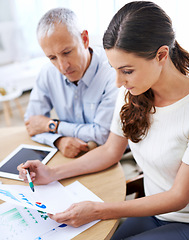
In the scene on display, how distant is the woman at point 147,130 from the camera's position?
0.90 metres

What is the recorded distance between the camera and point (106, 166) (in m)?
1.25

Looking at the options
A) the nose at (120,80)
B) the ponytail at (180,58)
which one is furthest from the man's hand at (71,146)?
the ponytail at (180,58)

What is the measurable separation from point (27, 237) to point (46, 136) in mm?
642

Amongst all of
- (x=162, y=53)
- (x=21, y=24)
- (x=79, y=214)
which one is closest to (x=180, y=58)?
(x=162, y=53)

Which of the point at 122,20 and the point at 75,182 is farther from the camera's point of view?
the point at 75,182

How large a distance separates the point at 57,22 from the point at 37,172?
29.5 inches

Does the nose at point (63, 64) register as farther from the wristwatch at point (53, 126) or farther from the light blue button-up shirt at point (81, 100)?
the wristwatch at point (53, 126)

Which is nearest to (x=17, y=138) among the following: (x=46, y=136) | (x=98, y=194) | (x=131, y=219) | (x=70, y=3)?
(x=46, y=136)

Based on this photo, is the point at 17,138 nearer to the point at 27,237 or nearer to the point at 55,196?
the point at 55,196

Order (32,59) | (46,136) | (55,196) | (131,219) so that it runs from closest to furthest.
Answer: (55,196)
(131,219)
(46,136)
(32,59)

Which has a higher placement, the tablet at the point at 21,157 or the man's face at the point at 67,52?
the man's face at the point at 67,52

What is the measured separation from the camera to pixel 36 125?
1.56 m

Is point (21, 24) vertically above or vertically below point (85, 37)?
above

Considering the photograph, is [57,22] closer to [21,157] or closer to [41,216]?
[21,157]
